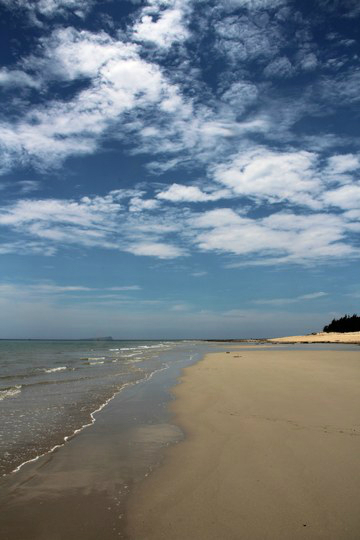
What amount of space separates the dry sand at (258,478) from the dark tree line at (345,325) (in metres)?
103

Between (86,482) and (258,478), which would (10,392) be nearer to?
(86,482)

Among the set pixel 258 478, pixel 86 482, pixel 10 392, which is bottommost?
pixel 10 392

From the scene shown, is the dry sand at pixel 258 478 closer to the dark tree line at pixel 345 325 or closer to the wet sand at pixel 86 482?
the wet sand at pixel 86 482

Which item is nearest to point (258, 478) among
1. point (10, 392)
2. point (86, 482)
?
point (86, 482)

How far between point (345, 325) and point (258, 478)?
11461 centimetres

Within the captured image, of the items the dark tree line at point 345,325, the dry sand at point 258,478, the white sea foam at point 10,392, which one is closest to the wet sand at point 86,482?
the dry sand at point 258,478

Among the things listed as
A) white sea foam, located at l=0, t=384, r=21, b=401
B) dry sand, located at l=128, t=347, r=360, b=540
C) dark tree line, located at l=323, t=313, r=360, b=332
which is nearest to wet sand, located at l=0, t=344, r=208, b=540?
dry sand, located at l=128, t=347, r=360, b=540

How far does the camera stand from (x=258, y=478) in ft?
17.0

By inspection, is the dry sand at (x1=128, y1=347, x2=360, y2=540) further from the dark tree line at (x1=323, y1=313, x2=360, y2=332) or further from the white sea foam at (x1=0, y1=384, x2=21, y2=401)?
the dark tree line at (x1=323, y1=313, x2=360, y2=332)

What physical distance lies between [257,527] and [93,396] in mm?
10178

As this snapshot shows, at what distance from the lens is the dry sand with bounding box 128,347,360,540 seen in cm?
397

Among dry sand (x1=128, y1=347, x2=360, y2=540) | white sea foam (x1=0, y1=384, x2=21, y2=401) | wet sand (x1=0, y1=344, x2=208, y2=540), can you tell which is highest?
dry sand (x1=128, y1=347, x2=360, y2=540)

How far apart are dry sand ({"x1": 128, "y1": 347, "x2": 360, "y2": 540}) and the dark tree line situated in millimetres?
103082

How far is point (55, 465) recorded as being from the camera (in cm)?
611
